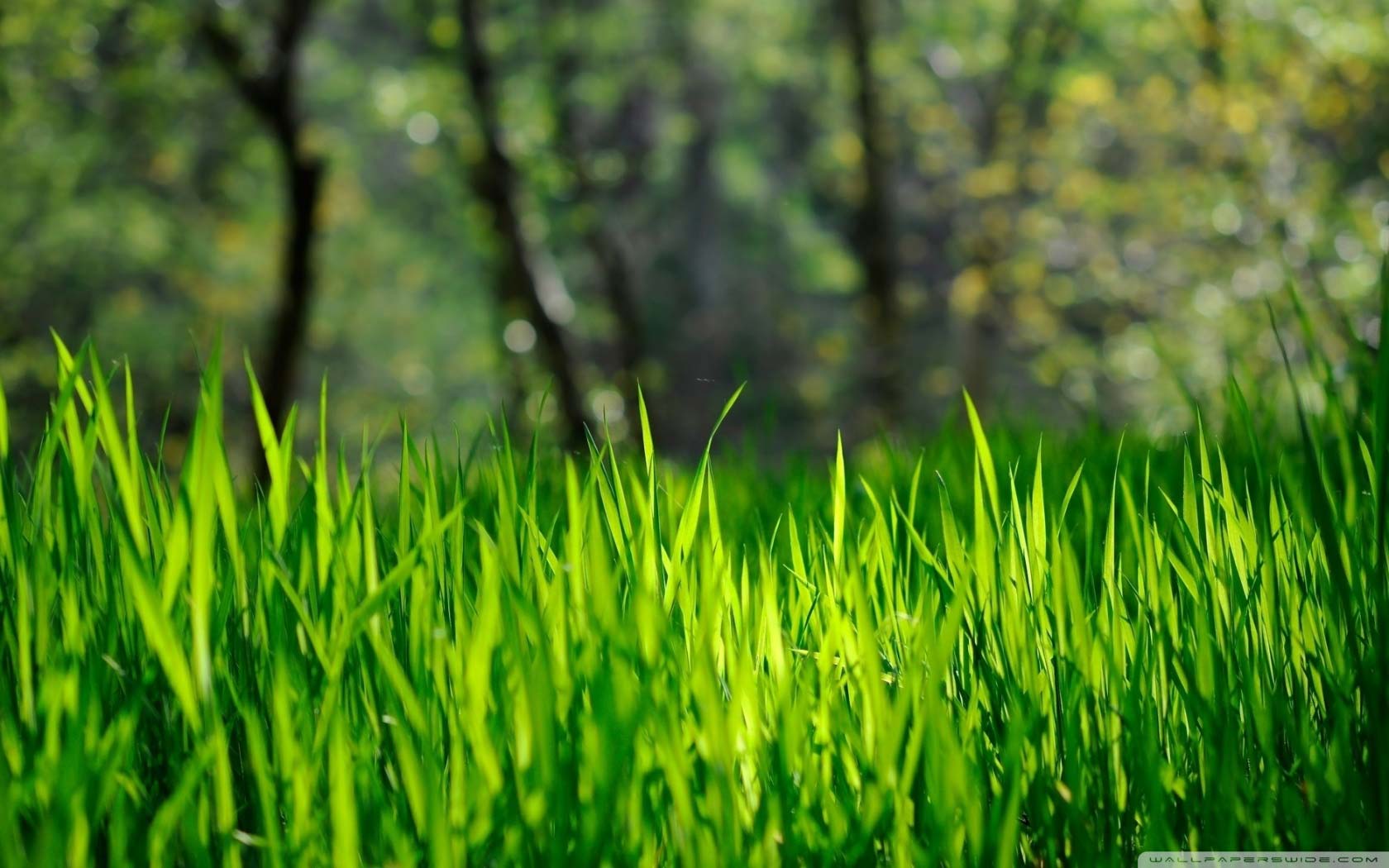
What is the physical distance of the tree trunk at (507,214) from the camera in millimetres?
8984

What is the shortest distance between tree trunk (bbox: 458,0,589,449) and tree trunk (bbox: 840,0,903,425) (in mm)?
3261

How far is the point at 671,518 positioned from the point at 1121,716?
0.54m

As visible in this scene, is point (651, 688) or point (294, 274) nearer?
point (651, 688)

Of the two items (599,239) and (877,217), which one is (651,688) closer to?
(877,217)

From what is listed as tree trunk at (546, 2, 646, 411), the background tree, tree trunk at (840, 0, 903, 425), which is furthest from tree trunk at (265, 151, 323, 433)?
tree trunk at (840, 0, 903, 425)

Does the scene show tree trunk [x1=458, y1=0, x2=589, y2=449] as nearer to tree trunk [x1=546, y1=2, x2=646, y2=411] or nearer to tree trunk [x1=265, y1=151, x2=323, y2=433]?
tree trunk [x1=265, y1=151, x2=323, y2=433]

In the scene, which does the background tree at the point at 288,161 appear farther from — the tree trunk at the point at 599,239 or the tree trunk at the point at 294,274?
the tree trunk at the point at 599,239

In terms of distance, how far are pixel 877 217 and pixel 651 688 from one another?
11117 mm

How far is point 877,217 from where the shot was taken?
11500 mm

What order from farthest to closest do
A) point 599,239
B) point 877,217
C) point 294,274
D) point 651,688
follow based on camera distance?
point 599,239
point 877,217
point 294,274
point 651,688

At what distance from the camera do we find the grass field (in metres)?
0.76

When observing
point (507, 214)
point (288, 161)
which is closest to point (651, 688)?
point (288, 161)

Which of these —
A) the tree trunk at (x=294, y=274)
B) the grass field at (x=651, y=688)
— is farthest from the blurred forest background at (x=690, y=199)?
the grass field at (x=651, y=688)

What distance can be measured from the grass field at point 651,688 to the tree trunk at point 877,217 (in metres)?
10.2
